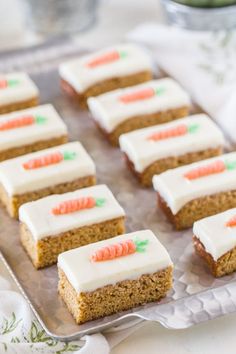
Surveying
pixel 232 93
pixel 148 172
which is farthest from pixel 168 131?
pixel 232 93

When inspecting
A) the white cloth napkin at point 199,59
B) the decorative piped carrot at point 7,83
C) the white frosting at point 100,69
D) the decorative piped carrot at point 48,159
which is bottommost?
the white cloth napkin at point 199,59

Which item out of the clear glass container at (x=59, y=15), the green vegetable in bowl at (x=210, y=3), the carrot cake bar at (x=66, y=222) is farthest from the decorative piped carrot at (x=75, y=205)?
the clear glass container at (x=59, y=15)

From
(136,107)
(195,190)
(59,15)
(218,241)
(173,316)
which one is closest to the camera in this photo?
(173,316)

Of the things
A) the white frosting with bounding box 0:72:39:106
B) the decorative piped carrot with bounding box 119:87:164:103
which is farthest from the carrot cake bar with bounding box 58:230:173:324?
the white frosting with bounding box 0:72:39:106

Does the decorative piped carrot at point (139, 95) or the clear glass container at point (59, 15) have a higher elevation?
the clear glass container at point (59, 15)

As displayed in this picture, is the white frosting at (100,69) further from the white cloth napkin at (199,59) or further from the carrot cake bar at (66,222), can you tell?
the carrot cake bar at (66,222)

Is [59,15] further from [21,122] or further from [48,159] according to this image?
[48,159]

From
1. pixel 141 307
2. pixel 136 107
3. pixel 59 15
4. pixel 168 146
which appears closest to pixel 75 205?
pixel 141 307
